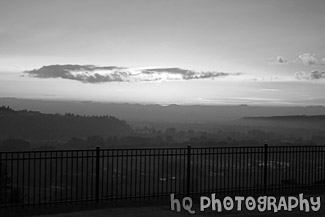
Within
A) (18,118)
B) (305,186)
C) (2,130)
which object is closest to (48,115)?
(18,118)

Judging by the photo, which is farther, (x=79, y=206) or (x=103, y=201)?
(x=103, y=201)

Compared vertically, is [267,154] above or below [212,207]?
above

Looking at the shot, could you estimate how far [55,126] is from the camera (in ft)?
250

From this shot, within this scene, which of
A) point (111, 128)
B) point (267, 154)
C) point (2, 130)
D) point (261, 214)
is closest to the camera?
point (261, 214)

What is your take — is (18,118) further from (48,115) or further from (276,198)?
(276,198)

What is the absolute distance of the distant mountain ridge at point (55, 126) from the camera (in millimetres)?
70681

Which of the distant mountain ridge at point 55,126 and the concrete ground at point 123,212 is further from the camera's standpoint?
the distant mountain ridge at point 55,126

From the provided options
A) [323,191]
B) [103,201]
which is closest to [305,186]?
[323,191]

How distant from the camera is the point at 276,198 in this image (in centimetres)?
1470

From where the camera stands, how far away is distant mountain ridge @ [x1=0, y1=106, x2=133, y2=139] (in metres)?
70.7

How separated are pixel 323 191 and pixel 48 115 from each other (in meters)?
71.4

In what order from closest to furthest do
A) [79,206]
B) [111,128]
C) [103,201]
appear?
[79,206] < [103,201] < [111,128]

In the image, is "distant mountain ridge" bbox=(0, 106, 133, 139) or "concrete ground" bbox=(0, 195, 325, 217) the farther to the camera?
"distant mountain ridge" bbox=(0, 106, 133, 139)

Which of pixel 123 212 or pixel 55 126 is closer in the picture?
pixel 123 212
